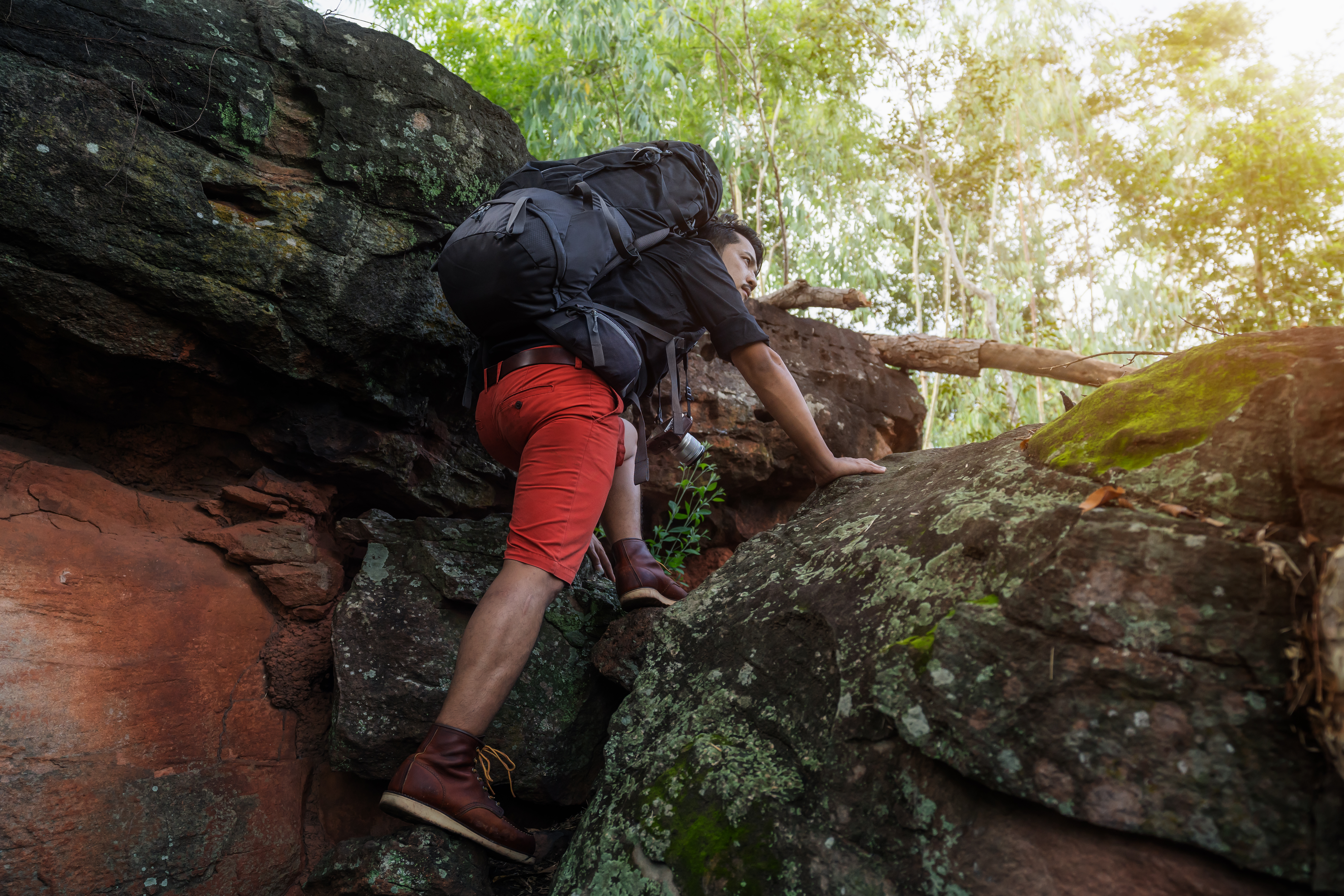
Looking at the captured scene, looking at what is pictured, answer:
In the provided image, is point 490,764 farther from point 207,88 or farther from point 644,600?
point 207,88

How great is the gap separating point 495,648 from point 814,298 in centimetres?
354

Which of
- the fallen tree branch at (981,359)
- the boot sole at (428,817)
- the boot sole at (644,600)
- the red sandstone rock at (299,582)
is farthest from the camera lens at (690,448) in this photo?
the fallen tree branch at (981,359)

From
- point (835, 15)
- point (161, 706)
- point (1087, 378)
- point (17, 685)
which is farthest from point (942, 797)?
point (835, 15)

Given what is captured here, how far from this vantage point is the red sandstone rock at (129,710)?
238cm

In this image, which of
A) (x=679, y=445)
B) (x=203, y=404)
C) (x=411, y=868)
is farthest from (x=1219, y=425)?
(x=203, y=404)

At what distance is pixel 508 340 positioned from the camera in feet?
8.96

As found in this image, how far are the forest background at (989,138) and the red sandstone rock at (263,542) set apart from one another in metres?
7.59

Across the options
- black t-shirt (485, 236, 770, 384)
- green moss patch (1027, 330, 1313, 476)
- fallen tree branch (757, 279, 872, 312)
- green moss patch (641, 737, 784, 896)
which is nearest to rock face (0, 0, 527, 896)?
black t-shirt (485, 236, 770, 384)

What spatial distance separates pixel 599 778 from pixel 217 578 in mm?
1777

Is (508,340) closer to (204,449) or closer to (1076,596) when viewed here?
(204,449)

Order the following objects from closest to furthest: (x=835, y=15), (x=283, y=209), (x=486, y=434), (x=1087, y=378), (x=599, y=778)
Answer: (x=599, y=778) → (x=486, y=434) → (x=283, y=209) → (x=1087, y=378) → (x=835, y=15)

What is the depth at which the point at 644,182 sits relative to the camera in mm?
2986

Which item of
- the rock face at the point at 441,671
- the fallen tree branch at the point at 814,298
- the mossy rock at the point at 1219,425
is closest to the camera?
the mossy rock at the point at 1219,425

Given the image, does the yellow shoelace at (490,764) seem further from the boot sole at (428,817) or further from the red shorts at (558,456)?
the red shorts at (558,456)
